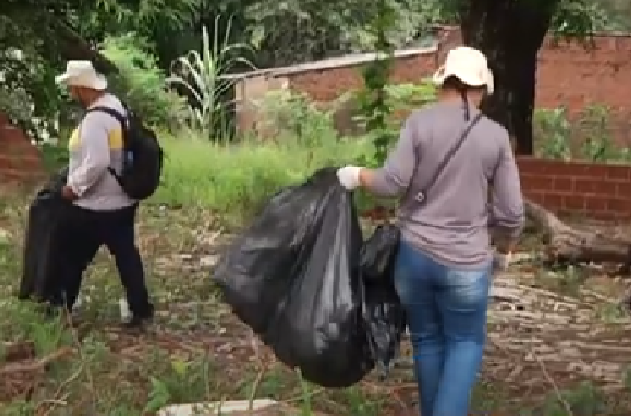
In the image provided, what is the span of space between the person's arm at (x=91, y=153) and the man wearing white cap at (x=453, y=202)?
210 centimetres

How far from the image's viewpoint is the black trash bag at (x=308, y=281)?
5.05 m

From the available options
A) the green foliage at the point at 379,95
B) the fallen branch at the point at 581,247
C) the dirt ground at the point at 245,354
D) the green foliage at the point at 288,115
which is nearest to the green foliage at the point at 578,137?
the green foliage at the point at 379,95

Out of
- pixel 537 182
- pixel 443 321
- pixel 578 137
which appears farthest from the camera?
pixel 578 137

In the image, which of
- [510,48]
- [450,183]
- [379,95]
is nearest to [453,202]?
[450,183]

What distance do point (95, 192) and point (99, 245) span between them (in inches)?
14.1

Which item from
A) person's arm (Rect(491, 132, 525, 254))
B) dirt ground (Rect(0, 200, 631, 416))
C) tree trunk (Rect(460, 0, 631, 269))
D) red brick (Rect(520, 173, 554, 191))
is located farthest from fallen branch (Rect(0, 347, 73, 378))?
red brick (Rect(520, 173, 554, 191))

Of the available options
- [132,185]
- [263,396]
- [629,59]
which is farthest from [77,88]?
[629,59]

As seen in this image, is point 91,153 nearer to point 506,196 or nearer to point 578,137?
point 506,196

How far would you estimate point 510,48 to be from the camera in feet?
40.7

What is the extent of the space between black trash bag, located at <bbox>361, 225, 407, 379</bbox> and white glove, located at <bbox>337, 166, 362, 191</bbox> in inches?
8.3

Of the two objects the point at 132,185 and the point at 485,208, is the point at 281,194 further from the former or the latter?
the point at 132,185

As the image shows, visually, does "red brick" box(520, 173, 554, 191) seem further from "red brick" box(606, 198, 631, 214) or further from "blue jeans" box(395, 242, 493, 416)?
"blue jeans" box(395, 242, 493, 416)

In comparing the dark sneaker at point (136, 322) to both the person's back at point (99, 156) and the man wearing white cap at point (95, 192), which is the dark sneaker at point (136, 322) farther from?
the person's back at point (99, 156)

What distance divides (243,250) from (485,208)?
932mm
